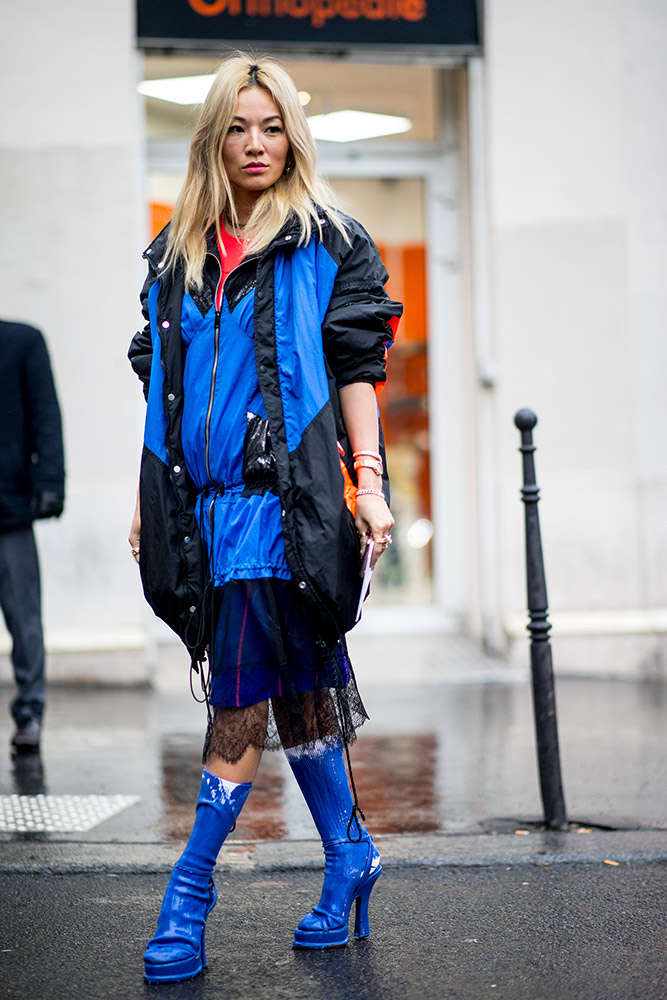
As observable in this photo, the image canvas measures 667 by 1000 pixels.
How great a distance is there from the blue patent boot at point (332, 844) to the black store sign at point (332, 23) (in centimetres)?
581

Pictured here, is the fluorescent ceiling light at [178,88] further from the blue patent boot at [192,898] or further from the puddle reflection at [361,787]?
the blue patent boot at [192,898]

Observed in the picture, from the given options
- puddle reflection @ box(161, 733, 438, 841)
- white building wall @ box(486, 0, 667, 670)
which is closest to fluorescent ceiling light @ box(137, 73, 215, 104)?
white building wall @ box(486, 0, 667, 670)

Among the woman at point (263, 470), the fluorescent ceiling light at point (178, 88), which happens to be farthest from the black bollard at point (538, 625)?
the fluorescent ceiling light at point (178, 88)

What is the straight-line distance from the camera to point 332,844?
3.14 metres

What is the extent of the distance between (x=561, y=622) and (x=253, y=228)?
17.2ft

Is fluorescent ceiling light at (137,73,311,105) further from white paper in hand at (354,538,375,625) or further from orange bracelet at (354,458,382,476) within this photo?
white paper in hand at (354,538,375,625)

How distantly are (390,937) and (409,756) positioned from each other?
7.83ft

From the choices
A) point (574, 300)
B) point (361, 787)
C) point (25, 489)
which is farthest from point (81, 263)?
point (361, 787)

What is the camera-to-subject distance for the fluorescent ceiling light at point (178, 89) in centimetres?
841

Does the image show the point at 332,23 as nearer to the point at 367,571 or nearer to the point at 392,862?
the point at 392,862

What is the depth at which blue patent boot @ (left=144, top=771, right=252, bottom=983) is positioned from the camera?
116 inches

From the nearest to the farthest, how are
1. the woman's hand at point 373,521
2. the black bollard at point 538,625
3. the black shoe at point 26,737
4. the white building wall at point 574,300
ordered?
the woman's hand at point 373,521
the black bollard at point 538,625
the black shoe at point 26,737
the white building wall at point 574,300

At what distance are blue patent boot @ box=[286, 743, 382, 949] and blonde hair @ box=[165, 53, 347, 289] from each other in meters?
1.15

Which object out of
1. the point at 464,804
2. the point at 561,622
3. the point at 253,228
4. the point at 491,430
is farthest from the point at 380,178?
the point at 253,228
